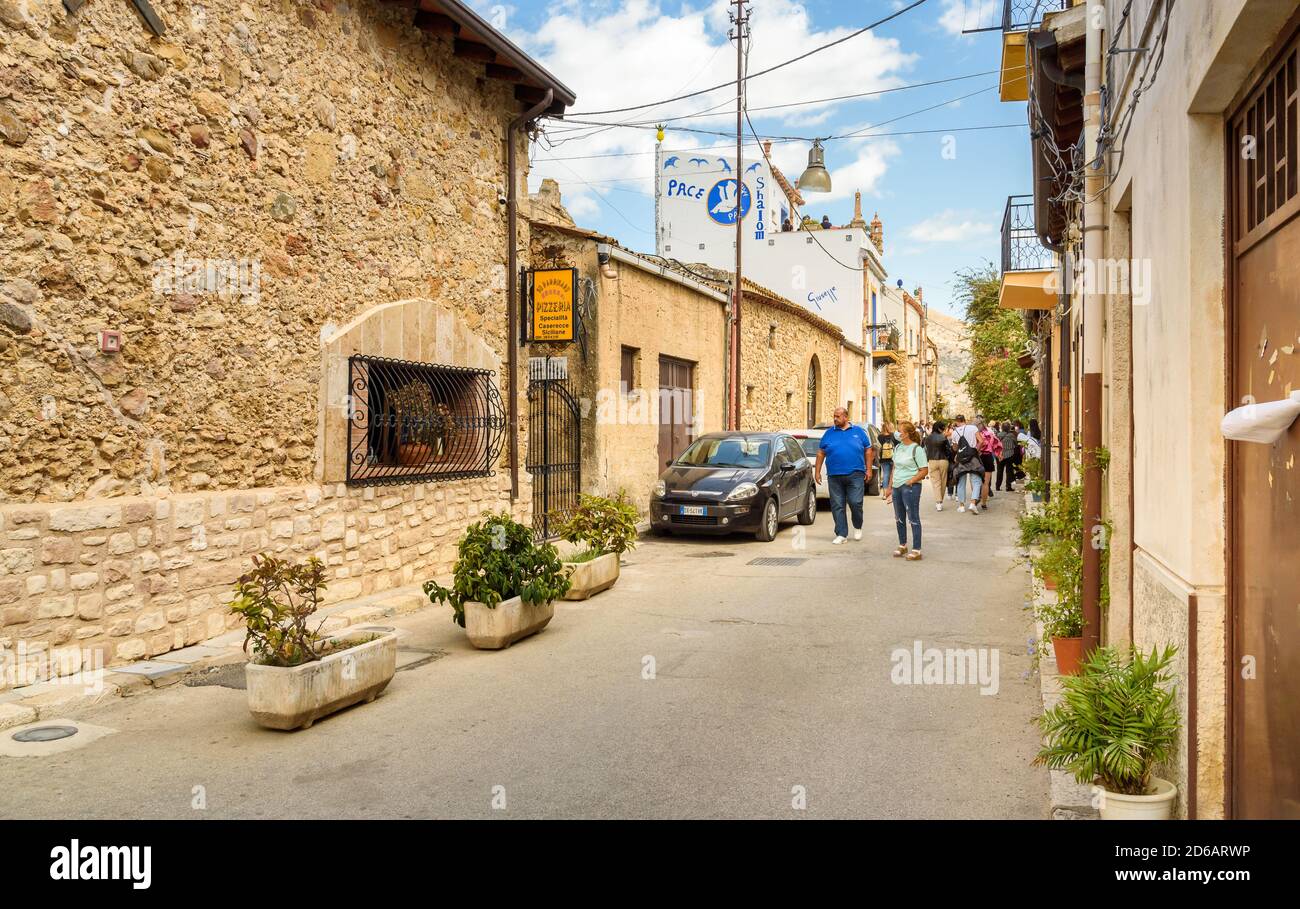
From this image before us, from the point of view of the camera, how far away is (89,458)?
255 inches

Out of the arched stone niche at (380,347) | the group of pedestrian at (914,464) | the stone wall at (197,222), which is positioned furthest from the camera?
the group of pedestrian at (914,464)

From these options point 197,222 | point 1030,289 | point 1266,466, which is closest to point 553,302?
point 197,222

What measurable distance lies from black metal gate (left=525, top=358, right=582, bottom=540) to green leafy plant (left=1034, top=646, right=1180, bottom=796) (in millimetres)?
9437

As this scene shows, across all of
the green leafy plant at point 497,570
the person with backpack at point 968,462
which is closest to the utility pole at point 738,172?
the person with backpack at point 968,462

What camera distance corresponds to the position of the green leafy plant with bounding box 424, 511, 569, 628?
758 cm

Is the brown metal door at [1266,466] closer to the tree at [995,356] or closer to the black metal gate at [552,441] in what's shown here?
the black metal gate at [552,441]

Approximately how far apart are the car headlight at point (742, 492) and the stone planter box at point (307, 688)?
8.38 m

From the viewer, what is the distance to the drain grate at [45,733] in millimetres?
5258

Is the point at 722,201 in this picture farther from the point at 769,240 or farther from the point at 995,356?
the point at 995,356

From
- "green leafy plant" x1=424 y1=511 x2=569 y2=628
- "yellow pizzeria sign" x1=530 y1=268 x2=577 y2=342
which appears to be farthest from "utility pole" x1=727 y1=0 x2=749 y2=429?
"green leafy plant" x1=424 y1=511 x2=569 y2=628

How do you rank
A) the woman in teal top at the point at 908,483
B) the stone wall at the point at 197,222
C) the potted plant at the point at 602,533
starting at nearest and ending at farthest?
the stone wall at the point at 197,222
the potted plant at the point at 602,533
the woman in teal top at the point at 908,483

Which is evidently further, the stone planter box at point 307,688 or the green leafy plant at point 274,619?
the green leafy plant at point 274,619

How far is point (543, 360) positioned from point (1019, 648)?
28.9 feet
